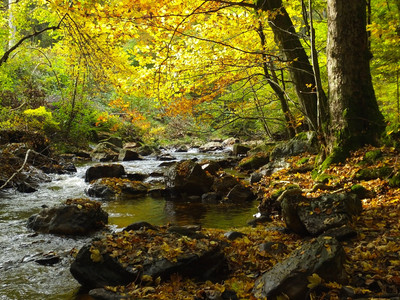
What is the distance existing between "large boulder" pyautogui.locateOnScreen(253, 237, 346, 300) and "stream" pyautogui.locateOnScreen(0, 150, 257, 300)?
2052 millimetres

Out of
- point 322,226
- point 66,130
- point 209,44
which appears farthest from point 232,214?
point 66,130

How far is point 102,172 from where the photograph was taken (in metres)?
11.3

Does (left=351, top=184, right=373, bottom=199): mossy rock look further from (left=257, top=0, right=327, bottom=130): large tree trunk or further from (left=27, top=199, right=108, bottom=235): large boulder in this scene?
(left=27, top=199, right=108, bottom=235): large boulder

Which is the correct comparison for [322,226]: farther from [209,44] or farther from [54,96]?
[54,96]

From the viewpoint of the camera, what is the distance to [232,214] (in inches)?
279

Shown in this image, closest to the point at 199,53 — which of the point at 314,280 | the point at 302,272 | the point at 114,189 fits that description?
the point at 114,189

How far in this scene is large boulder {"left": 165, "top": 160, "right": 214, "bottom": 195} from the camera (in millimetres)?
9055

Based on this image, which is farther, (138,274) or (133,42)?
(133,42)

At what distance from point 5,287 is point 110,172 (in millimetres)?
7677

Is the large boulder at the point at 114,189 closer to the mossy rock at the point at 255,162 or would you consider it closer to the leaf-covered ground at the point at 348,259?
the mossy rock at the point at 255,162

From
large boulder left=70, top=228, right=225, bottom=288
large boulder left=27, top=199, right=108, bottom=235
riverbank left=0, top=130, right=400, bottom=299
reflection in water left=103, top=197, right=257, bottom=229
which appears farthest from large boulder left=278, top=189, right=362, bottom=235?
large boulder left=27, top=199, right=108, bottom=235

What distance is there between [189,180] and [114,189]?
88.6 inches

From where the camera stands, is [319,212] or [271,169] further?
[271,169]

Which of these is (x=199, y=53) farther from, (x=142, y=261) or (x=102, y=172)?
(x=142, y=261)
